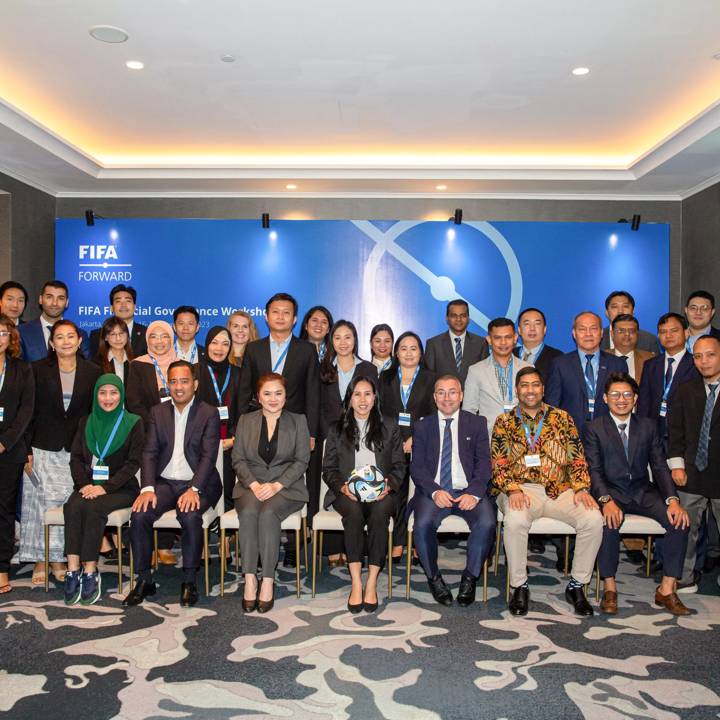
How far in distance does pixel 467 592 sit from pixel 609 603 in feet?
2.61

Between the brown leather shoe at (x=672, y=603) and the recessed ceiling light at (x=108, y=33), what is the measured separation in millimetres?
4582

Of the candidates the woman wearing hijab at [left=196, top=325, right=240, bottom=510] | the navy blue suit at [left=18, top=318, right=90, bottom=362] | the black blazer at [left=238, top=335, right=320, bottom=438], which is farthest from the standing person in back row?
the navy blue suit at [left=18, top=318, right=90, bottom=362]

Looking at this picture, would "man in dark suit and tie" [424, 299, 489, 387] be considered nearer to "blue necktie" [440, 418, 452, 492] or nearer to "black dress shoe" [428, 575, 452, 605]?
"blue necktie" [440, 418, 452, 492]

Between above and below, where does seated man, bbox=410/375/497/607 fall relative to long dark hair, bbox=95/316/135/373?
below

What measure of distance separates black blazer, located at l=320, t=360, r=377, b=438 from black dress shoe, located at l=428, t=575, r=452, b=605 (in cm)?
121

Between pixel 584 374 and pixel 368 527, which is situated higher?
pixel 584 374

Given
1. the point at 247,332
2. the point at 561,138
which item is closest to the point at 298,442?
the point at 247,332

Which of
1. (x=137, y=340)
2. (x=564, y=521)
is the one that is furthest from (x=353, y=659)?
(x=137, y=340)

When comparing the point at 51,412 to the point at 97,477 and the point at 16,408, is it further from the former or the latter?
the point at 97,477

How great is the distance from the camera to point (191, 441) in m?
4.40

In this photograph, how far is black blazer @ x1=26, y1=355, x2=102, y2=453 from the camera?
14.6ft

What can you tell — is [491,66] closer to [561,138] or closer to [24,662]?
[561,138]

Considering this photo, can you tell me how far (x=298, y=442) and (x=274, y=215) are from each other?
3.83m

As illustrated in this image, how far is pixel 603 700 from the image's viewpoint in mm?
2912
